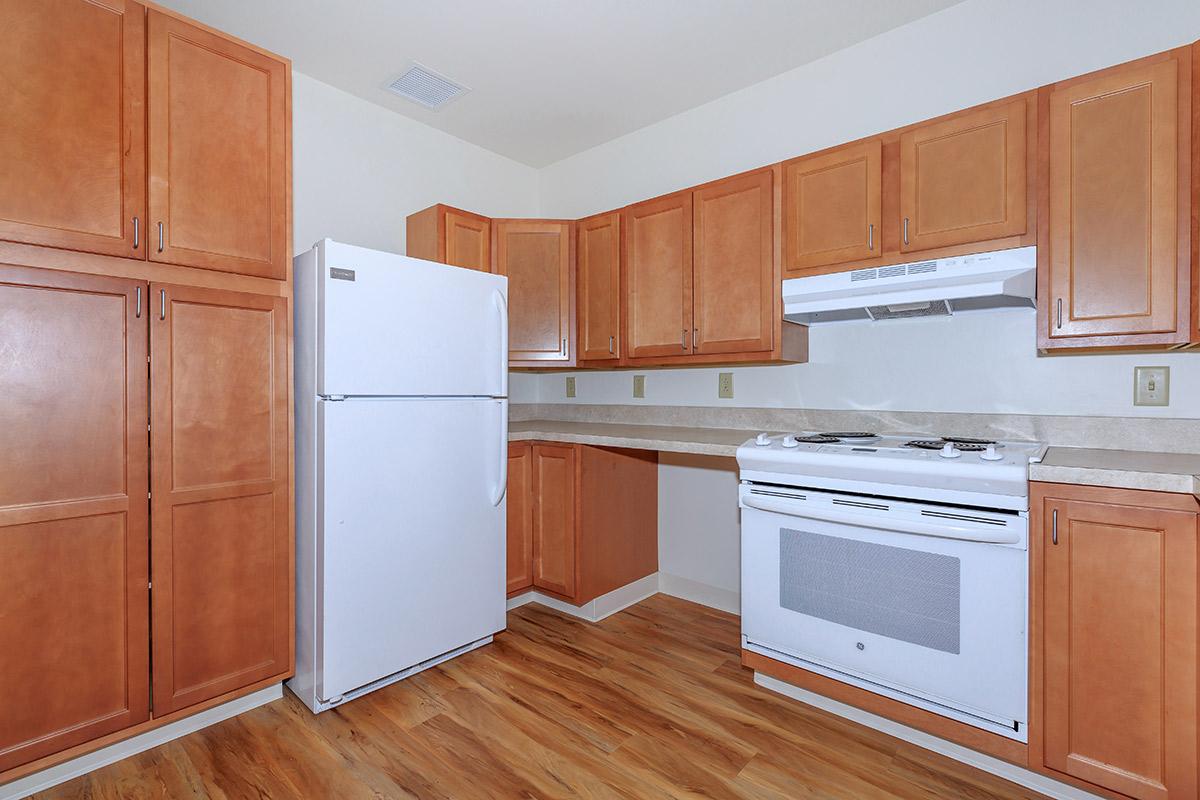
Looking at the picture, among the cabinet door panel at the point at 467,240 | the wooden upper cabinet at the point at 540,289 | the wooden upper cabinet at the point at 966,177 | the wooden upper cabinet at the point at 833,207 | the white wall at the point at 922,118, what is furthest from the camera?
the wooden upper cabinet at the point at 540,289

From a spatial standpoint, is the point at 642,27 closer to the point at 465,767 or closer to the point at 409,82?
the point at 409,82

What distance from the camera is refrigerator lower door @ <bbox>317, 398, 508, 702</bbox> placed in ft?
6.63

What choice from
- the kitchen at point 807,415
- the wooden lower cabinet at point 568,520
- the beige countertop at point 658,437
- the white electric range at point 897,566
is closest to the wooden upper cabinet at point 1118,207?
the kitchen at point 807,415

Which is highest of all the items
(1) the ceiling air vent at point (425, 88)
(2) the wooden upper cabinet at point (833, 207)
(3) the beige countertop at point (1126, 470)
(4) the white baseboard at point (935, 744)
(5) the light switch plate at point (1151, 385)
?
(1) the ceiling air vent at point (425, 88)

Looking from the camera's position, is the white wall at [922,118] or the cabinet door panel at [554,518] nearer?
the white wall at [922,118]

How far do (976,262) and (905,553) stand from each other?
0.98 metres

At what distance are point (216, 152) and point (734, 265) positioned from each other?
1966mm

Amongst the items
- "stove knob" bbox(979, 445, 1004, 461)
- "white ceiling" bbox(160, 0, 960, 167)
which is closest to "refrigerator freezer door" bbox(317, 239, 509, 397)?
"white ceiling" bbox(160, 0, 960, 167)

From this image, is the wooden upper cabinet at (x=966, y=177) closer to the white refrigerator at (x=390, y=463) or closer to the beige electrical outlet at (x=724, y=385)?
the beige electrical outlet at (x=724, y=385)

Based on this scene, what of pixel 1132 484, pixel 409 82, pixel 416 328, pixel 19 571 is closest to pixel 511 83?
pixel 409 82

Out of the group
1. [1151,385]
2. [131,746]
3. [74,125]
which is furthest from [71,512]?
[1151,385]

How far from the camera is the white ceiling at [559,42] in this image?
2.27 metres

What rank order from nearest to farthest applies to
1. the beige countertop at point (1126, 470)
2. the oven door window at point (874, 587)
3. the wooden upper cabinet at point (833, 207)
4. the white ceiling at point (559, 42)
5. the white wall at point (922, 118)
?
the beige countertop at point (1126, 470)
the oven door window at point (874, 587)
the white wall at point (922, 118)
the wooden upper cabinet at point (833, 207)
the white ceiling at point (559, 42)

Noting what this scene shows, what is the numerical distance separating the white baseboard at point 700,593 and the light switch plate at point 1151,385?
1805mm
